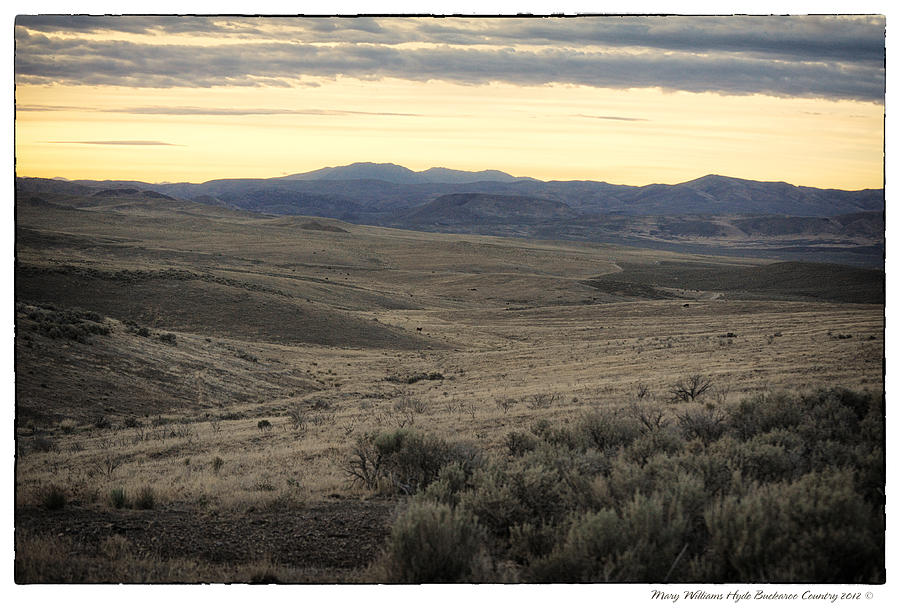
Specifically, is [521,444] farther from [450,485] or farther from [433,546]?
[433,546]

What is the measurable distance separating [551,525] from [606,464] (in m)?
1.23

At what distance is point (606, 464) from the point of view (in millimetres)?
7012

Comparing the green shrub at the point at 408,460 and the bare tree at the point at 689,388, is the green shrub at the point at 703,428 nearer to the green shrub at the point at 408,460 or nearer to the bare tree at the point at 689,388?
the green shrub at the point at 408,460

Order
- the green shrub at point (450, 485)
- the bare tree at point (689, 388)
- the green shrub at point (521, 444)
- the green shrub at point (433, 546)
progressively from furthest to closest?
the bare tree at point (689, 388)
the green shrub at point (521, 444)
the green shrub at point (450, 485)
the green shrub at point (433, 546)

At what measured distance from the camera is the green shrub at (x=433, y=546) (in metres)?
5.71

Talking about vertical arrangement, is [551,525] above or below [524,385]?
above

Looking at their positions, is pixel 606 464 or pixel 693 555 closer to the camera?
pixel 693 555

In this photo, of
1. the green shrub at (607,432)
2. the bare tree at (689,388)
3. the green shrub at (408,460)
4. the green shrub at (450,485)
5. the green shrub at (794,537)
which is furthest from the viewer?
the bare tree at (689,388)

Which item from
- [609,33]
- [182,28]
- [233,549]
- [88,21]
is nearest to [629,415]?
[609,33]

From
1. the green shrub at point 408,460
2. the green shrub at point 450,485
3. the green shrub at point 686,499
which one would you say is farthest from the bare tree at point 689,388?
the green shrub at point 450,485

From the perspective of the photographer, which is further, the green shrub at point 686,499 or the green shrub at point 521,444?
the green shrub at point 521,444

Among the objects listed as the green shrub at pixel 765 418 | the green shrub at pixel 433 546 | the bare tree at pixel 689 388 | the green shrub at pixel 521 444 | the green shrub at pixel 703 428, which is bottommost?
the bare tree at pixel 689 388
